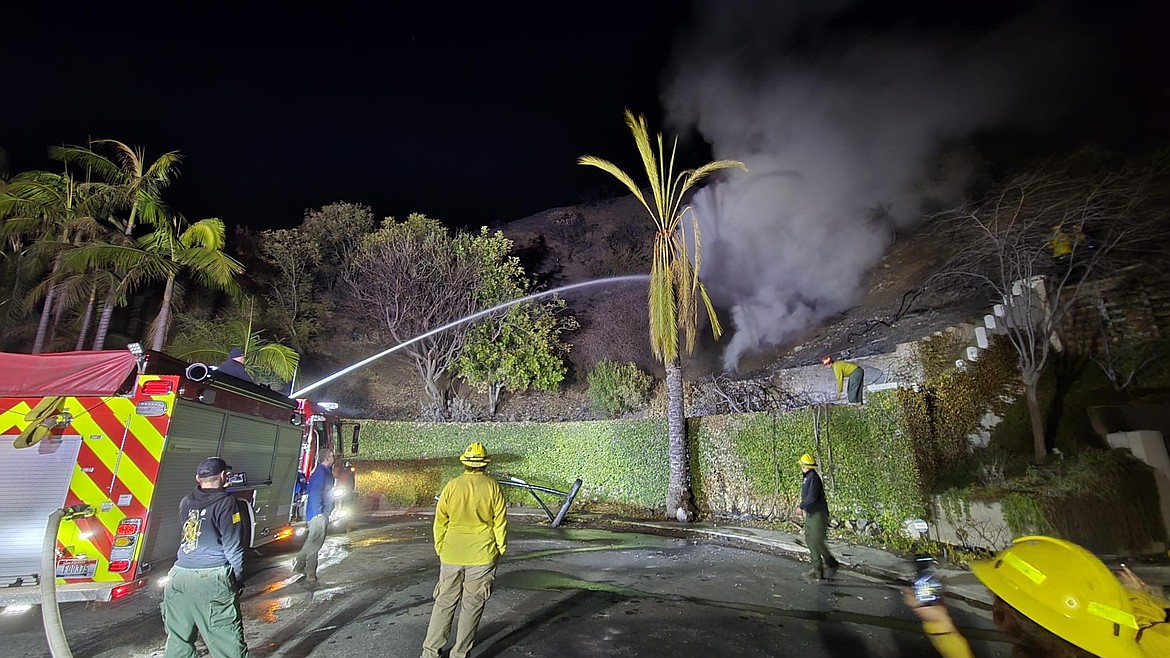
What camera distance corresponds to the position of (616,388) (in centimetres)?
2216

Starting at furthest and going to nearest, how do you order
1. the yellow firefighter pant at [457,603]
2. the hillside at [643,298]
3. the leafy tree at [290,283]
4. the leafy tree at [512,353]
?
the leafy tree at [290,283] < the leafy tree at [512,353] < the hillside at [643,298] < the yellow firefighter pant at [457,603]

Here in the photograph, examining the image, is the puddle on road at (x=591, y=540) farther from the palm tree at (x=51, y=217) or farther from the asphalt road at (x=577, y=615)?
the palm tree at (x=51, y=217)

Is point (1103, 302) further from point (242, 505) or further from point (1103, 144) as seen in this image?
point (242, 505)

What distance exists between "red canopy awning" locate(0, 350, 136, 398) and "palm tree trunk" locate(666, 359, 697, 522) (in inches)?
412

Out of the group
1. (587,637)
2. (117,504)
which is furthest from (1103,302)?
(117,504)

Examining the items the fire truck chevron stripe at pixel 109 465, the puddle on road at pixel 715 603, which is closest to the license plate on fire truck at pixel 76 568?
the fire truck chevron stripe at pixel 109 465

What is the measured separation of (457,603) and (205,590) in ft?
5.93

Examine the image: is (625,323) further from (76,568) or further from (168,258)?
(76,568)

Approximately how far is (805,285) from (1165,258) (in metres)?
10.9

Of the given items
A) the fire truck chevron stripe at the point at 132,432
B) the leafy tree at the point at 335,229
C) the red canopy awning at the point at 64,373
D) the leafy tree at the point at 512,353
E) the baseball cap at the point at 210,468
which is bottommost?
the baseball cap at the point at 210,468

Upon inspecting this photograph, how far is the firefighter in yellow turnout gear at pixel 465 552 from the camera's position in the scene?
4.34 m

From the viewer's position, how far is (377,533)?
1216cm

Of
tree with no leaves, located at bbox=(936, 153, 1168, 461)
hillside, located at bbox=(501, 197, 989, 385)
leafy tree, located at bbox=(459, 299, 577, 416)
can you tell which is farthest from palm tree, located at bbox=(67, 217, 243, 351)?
tree with no leaves, located at bbox=(936, 153, 1168, 461)

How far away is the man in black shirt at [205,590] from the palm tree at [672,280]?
1025 cm
